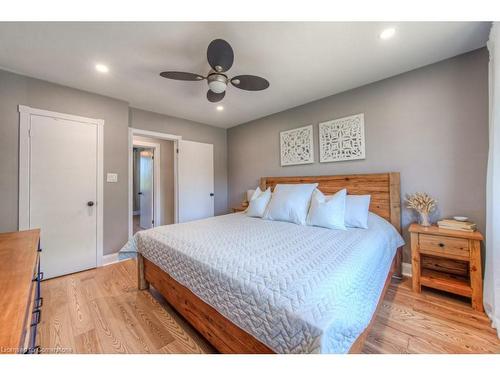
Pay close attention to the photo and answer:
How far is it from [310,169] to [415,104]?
1.44 m

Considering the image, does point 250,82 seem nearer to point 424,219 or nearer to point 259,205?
point 259,205

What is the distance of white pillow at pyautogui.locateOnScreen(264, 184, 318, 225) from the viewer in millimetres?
2381

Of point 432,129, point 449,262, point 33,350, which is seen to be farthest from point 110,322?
point 432,129

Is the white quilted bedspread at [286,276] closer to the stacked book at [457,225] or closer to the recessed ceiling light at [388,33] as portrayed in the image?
the stacked book at [457,225]

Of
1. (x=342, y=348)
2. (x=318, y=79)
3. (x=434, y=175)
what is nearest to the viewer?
(x=342, y=348)

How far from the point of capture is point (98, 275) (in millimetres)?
2473

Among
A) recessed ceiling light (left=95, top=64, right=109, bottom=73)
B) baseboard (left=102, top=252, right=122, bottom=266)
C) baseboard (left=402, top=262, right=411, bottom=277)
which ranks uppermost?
recessed ceiling light (left=95, top=64, right=109, bottom=73)

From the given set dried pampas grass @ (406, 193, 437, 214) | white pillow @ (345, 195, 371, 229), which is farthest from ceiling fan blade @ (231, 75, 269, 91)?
dried pampas grass @ (406, 193, 437, 214)

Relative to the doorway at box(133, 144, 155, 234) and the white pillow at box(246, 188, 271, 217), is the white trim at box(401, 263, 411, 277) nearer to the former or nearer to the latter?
the white pillow at box(246, 188, 271, 217)

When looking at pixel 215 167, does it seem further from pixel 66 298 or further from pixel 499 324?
pixel 499 324

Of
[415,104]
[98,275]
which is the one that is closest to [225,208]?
[98,275]

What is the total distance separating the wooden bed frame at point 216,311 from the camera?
1085 mm

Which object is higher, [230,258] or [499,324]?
[230,258]

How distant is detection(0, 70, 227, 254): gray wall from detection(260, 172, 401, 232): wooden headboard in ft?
9.05
